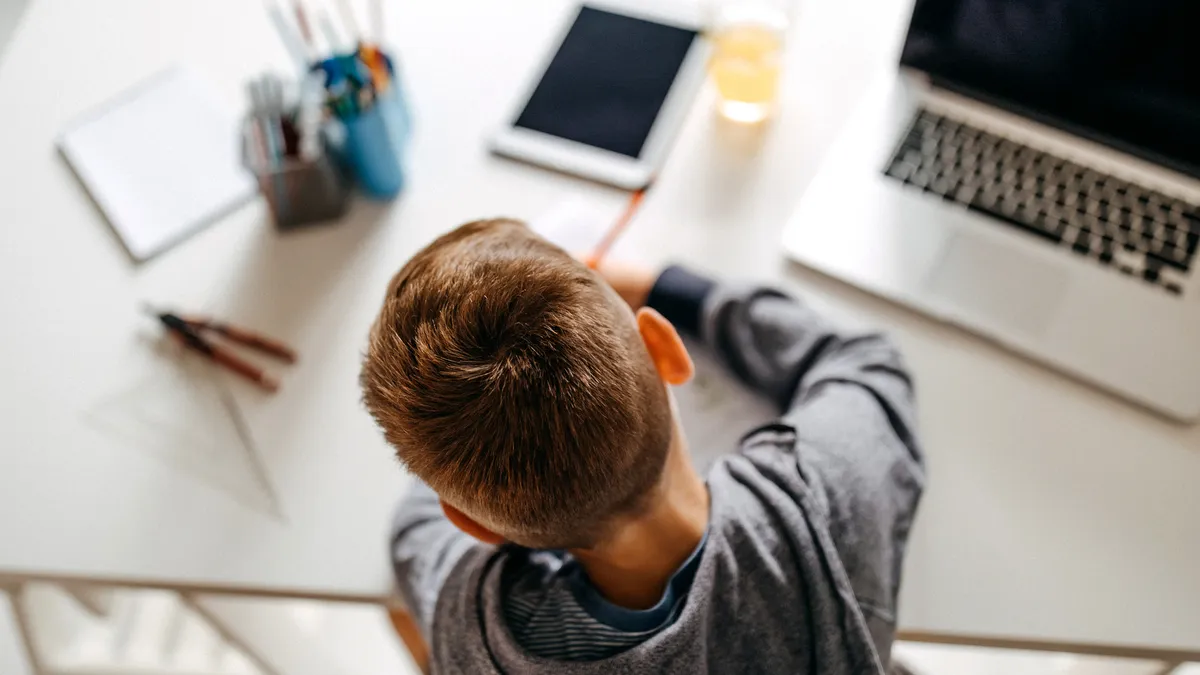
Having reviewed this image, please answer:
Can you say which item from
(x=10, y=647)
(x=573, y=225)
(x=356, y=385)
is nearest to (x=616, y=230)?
(x=573, y=225)

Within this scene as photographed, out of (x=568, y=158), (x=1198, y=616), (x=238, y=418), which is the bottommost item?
(x=1198, y=616)

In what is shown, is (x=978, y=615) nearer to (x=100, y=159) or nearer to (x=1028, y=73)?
(x=1028, y=73)

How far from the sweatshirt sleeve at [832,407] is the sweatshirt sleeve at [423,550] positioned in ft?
0.82

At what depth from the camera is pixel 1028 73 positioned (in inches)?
35.1

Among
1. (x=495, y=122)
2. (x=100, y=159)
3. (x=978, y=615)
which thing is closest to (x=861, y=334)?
(x=978, y=615)

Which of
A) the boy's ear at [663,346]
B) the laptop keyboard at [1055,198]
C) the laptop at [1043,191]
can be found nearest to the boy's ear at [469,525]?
the boy's ear at [663,346]

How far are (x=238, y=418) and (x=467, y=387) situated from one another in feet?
1.33

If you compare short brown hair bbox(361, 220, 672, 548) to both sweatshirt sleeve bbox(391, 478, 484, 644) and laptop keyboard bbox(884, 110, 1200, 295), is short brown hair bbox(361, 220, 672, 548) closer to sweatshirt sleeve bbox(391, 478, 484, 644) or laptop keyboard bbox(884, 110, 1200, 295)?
sweatshirt sleeve bbox(391, 478, 484, 644)

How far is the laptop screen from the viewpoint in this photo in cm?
80

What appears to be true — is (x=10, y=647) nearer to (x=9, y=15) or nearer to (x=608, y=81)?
(x=9, y=15)

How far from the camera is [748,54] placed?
996 millimetres

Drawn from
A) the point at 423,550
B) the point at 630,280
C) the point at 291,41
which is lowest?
the point at 423,550

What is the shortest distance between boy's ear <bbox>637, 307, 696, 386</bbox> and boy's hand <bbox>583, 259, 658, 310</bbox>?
22cm

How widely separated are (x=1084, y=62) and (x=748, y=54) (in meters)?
0.32
